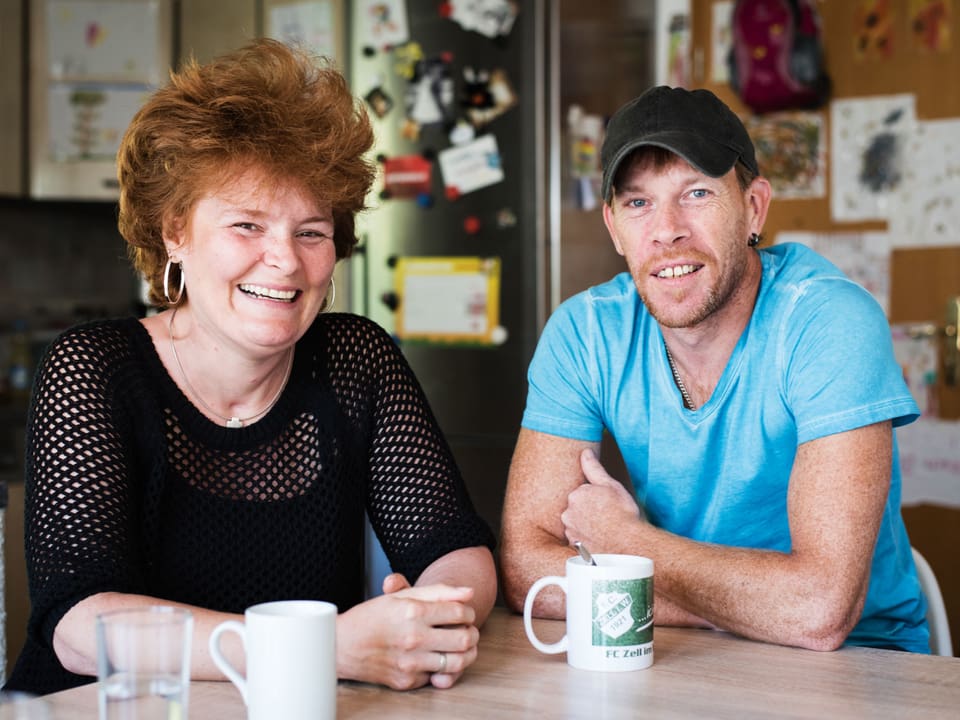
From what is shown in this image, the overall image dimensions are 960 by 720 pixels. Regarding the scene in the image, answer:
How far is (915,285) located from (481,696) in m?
2.54

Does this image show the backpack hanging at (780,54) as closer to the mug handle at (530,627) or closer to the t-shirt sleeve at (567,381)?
the t-shirt sleeve at (567,381)

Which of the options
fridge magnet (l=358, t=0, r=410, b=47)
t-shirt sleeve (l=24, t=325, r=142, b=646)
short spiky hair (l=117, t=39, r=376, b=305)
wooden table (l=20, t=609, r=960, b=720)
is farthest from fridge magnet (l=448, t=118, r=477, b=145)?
wooden table (l=20, t=609, r=960, b=720)

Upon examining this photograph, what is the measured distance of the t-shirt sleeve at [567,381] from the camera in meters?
1.66

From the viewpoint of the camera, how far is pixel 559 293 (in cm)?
316

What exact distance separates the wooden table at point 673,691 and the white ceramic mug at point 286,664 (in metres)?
0.07

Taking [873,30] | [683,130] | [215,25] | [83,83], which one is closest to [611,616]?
[683,130]

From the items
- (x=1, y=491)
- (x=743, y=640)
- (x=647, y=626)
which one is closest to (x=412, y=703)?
(x=647, y=626)

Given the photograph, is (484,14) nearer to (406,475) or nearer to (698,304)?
(698,304)

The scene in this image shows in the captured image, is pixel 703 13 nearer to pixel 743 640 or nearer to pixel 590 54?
pixel 590 54

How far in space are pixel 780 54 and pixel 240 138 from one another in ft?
7.42

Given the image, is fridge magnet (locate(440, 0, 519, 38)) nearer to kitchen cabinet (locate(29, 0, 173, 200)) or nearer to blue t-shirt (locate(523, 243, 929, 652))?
kitchen cabinet (locate(29, 0, 173, 200))

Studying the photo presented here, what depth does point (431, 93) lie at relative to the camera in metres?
3.36

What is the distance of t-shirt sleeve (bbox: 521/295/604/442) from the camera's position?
1.66 meters

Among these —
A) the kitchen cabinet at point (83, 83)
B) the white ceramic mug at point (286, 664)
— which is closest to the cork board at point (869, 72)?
the kitchen cabinet at point (83, 83)
